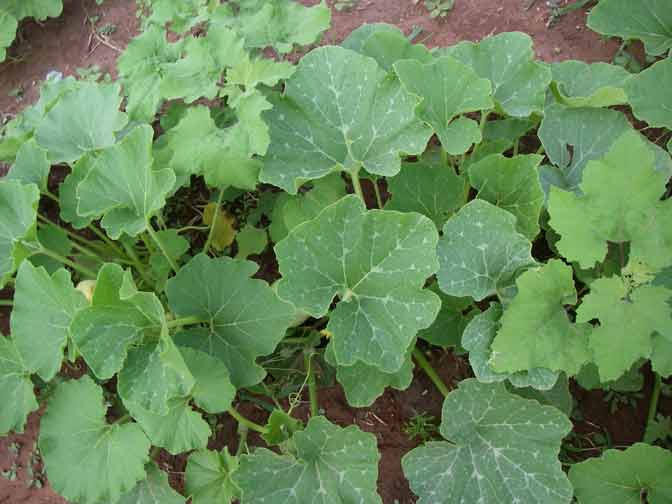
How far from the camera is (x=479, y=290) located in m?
2.08

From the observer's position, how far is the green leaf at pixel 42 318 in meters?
2.15

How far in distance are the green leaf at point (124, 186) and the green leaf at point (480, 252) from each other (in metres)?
1.03

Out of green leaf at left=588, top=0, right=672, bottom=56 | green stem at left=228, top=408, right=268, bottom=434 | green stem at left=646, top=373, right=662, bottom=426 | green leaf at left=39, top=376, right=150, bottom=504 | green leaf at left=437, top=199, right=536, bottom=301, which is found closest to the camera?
green leaf at left=437, top=199, right=536, bottom=301

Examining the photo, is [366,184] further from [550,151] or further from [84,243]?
[84,243]

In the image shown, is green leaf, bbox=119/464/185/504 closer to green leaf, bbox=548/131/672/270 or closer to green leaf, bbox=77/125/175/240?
green leaf, bbox=77/125/175/240

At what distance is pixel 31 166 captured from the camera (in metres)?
2.57

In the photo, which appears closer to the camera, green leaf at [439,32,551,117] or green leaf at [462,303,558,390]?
green leaf at [462,303,558,390]

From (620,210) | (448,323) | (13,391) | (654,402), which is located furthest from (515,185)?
(13,391)

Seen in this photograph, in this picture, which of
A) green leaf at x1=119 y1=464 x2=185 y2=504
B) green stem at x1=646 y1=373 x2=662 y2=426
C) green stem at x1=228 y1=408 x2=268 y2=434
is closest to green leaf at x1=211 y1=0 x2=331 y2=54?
green stem at x1=228 y1=408 x2=268 y2=434

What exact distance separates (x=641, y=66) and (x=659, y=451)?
1873 mm

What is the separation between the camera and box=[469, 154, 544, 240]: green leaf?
2.26 meters

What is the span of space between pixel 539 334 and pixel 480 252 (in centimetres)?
33

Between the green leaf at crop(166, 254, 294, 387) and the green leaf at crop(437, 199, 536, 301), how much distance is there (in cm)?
59

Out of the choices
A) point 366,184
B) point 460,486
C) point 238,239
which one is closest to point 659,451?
point 460,486
